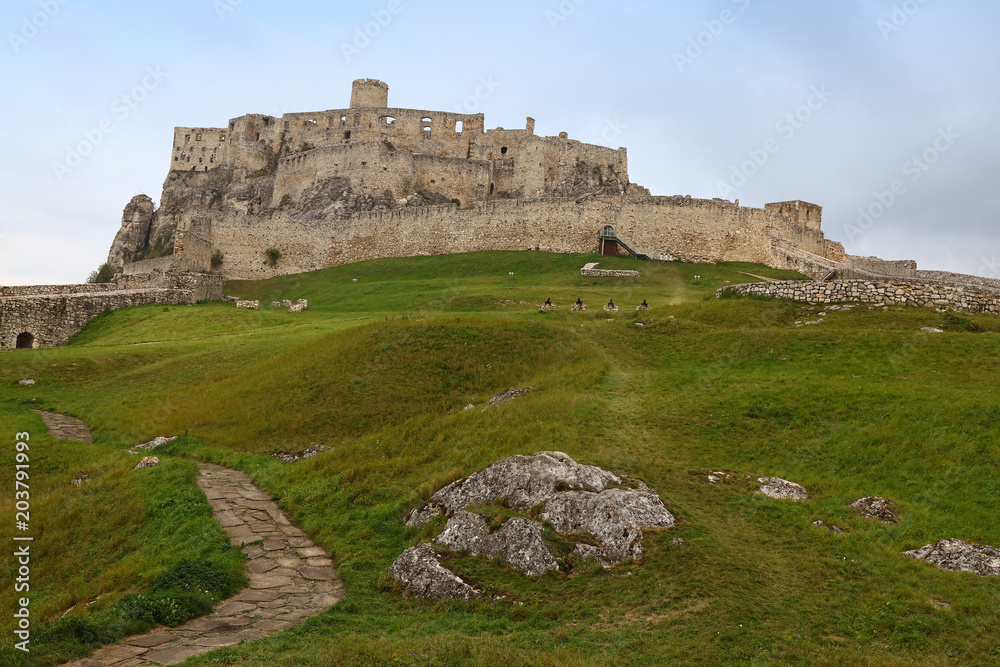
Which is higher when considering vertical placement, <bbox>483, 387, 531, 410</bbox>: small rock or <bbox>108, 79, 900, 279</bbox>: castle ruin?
<bbox>108, 79, 900, 279</bbox>: castle ruin

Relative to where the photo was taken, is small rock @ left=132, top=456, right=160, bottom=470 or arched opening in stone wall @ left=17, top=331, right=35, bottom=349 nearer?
small rock @ left=132, top=456, right=160, bottom=470

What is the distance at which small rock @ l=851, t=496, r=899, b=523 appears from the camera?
11859 mm

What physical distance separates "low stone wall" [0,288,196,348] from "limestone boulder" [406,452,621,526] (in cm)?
3063

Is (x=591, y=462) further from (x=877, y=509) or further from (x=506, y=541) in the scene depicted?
(x=877, y=509)

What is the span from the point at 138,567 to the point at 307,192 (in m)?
66.2

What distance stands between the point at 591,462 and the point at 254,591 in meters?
5.76

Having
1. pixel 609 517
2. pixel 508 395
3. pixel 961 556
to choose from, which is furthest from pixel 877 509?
pixel 508 395

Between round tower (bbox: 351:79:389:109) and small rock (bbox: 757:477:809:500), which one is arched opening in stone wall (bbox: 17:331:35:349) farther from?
round tower (bbox: 351:79:389:109)

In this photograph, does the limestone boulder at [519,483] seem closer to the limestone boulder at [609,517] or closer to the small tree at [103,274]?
the limestone boulder at [609,517]

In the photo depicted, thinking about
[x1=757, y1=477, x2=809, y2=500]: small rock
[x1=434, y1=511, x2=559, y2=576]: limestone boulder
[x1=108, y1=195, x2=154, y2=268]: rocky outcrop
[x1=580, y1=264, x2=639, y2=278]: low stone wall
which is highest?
[x1=108, y1=195, x2=154, y2=268]: rocky outcrop

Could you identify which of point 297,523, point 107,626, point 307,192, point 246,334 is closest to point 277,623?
point 107,626

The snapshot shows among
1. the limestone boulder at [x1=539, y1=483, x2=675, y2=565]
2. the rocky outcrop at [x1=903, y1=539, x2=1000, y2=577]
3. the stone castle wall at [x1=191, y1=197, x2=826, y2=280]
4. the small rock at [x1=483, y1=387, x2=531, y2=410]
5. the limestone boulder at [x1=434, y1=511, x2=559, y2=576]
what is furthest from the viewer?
the stone castle wall at [x1=191, y1=197, x2=826, y2=280]

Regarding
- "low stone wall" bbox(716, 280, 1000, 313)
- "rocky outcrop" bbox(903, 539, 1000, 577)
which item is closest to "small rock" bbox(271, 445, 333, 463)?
"rocky outcrop" bbox(903, 539, 1000, 577)

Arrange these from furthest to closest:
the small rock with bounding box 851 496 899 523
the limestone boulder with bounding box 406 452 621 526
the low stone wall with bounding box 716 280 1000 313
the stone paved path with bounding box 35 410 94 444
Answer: the low stone wall with bounding box 716 280 1000 313, the stone paved path with bounding box 35 410 94 444, the limestone boulder with bounding box 406 452 621 526, the small rock with bounding box 851 496 899 523
